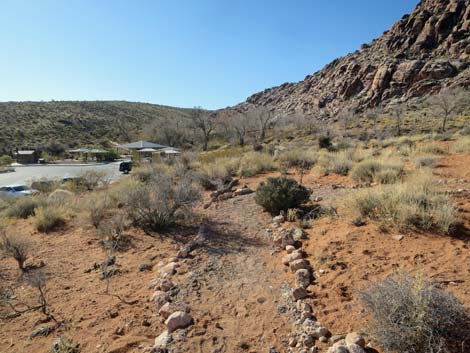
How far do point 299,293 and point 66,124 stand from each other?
197 ft

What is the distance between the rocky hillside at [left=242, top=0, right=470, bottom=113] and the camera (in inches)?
1842

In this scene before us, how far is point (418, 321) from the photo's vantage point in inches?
87.3

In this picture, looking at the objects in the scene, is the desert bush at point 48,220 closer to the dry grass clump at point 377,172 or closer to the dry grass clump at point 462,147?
the dry grass clump at point 377,172

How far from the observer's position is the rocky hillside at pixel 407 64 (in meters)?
46.8

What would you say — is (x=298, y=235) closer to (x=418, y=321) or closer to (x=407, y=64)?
(x=418, y=321)

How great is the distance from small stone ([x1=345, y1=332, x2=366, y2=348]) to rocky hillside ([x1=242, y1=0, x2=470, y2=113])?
52.1m

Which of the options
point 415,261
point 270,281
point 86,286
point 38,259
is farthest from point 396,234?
point 38,259

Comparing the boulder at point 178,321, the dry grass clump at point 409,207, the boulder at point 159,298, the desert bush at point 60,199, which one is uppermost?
the dry grass clump at point 409,207

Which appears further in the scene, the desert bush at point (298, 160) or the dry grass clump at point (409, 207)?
the desert bush at point (298, 160)

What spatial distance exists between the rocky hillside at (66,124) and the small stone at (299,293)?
1918 inches

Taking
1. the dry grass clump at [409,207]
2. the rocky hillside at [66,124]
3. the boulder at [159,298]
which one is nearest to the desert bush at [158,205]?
the boulder at [159,298]

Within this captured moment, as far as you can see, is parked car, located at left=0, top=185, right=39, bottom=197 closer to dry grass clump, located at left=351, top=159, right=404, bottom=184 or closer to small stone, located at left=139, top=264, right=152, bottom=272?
small stone, located at left=139, top=264, right=152, bottom=272

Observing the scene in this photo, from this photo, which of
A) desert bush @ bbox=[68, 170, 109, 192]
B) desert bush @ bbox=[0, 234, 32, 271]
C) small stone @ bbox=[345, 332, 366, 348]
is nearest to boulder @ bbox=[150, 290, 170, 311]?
small stone @ bbox=[345, 332, 366, 348]

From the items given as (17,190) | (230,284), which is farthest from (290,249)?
(17,190)
